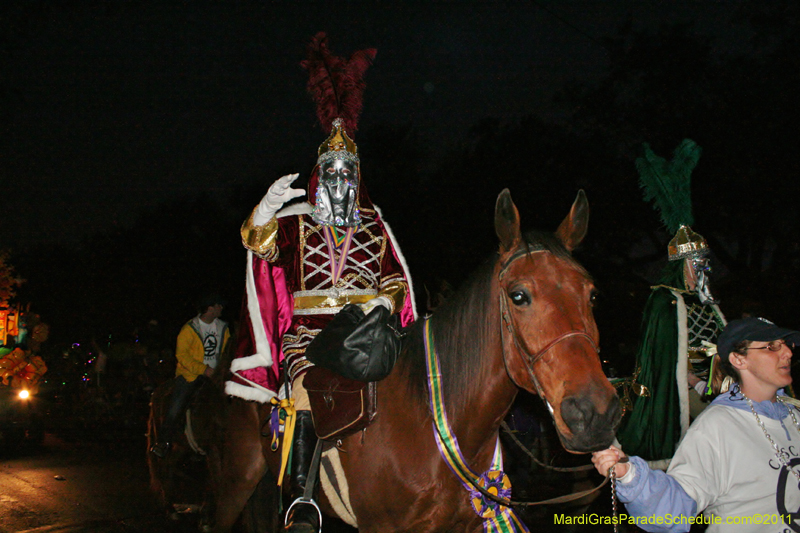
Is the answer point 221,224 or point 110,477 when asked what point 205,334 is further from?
point 221,224

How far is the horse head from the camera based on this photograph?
2.37 metres

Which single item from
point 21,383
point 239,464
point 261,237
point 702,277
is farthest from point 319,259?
point 21,383

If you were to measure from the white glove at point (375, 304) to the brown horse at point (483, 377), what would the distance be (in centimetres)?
21

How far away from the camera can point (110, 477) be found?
9945mm

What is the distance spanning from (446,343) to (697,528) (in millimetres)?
4758

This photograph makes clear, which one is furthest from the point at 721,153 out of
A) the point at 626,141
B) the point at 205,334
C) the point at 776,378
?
the point at 776,378

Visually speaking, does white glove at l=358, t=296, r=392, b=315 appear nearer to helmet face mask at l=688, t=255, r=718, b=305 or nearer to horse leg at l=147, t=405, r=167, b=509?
helmet face mask at l=688, t=255, r=718, b=305

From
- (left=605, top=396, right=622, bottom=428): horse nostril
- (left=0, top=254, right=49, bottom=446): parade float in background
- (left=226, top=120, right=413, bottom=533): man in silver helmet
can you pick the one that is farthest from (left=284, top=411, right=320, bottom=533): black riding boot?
(left=0, top=254, right=49, bottom=446): parade float in background

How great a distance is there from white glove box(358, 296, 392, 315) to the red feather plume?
4.35 ft

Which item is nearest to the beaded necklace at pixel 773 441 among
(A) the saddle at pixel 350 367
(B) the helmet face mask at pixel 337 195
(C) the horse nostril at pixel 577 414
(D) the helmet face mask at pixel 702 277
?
(C) the horse nostril at pixel 577 414

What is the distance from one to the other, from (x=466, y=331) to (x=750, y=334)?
4.39ft

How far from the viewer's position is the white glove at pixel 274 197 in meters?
3.65

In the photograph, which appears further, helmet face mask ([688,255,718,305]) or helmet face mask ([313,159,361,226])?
helmet face mask ([688,255,718,305])

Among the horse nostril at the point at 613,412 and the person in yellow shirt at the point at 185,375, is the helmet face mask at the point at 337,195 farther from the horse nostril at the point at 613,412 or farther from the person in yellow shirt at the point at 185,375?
the person in yellow shirt at the point at 185,375
